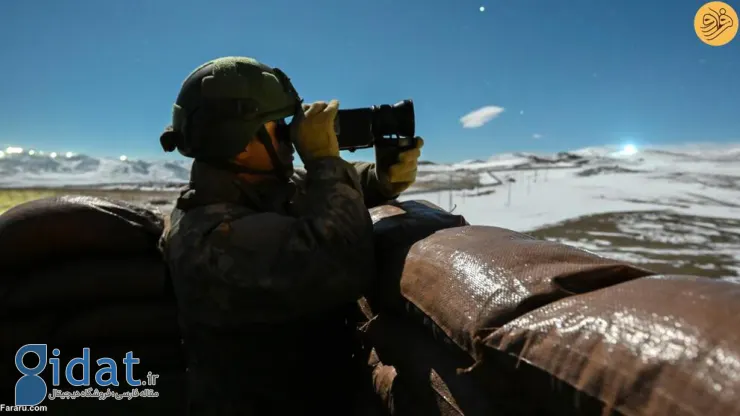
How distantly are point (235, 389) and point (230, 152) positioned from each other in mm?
698

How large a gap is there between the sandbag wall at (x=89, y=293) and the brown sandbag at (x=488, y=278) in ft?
5.80

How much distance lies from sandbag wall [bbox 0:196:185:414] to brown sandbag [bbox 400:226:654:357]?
1767 mm

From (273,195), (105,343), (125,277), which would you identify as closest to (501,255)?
(273,195)

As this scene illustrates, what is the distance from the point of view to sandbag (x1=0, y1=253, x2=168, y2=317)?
7.77ft

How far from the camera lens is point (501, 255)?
42.8 inches

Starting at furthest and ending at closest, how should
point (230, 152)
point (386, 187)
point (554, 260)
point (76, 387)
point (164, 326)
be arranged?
point (164, 326) < point (76, 387) < point (386, 187) < point (230, 152) < point (554, 260)

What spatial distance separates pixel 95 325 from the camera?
2.50 meters

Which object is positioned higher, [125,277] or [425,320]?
[425,320]

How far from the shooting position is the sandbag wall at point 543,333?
642 millimetres

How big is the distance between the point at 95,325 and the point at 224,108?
177cm

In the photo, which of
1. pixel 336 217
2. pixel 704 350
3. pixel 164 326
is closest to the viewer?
pixel 704 350

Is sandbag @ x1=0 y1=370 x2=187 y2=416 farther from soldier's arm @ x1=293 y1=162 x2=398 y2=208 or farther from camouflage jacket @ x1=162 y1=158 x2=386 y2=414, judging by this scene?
soldier's arm @ x1=293 y1=162 x2=398 y2=208

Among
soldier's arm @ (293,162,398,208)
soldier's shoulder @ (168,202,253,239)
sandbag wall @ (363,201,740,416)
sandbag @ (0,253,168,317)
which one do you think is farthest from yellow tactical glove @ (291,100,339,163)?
sandbag @ (0,253,168,317)

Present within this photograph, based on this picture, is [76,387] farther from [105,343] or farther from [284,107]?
[284,107]
